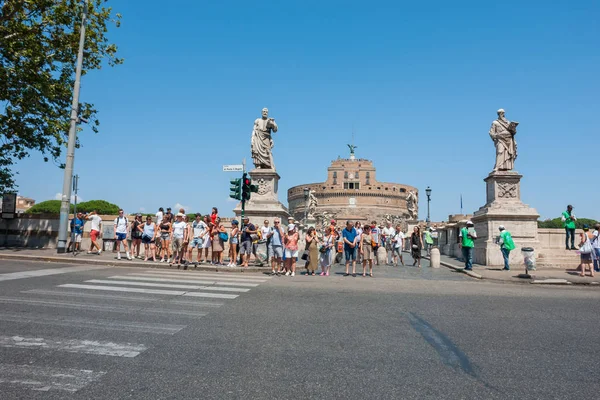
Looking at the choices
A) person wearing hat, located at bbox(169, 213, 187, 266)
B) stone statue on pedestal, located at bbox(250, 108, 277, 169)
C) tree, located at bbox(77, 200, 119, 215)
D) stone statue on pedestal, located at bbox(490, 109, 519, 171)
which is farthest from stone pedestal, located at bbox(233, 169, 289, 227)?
tree, located at bbox(77, 200, 119, 215)

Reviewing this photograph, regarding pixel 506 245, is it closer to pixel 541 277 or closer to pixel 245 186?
pixel 541 277

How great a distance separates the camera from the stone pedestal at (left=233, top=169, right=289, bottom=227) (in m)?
16.3

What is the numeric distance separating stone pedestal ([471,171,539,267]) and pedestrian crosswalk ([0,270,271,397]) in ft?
34.5

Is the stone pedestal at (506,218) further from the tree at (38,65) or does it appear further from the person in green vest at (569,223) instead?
the tree at (38,65)

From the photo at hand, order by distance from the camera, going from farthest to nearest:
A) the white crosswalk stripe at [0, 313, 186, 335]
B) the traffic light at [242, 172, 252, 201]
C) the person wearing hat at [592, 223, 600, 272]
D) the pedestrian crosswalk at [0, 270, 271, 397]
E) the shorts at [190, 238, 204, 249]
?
the traffic light at [242, 172, 252, 201]
the shorts at [190, 238, 204, 249]
the person wearing hat at [592, 223, 600, 272]
the white crosswalk stripe at [0, 313, 186, 335]
the pedestrian crosswalk at [0, 270, 271, 397]

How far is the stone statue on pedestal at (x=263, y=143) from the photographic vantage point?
16641mm

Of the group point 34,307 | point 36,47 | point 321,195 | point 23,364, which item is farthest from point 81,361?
point 321,195

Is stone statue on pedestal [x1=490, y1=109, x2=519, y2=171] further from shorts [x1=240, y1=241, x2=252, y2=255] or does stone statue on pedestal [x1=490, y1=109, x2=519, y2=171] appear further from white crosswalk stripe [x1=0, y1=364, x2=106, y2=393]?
white crosswalk stripe [x1=0, y1=364, x2=106, y2=393]

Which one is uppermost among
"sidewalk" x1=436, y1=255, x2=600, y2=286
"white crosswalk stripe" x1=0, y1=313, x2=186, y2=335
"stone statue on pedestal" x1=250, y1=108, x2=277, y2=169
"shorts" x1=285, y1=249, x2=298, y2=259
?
"stone statue on pedestal" x1=250, y1=108, x2=277, y2=169

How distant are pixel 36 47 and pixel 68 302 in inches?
535

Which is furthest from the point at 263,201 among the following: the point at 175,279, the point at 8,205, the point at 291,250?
the point at 8,205

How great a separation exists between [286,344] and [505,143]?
1493cm

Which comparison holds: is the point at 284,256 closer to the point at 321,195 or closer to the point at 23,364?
the point at 23,364

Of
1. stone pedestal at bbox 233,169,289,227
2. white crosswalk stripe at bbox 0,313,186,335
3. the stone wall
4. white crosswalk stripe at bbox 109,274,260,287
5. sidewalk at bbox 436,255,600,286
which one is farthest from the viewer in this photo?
stone pedestal at bbox 233,169,289,227
